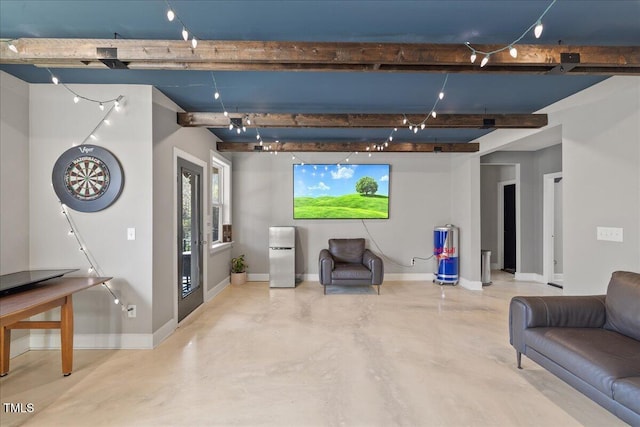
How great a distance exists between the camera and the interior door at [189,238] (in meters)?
3.85

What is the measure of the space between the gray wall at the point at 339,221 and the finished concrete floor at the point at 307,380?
89.3 inches

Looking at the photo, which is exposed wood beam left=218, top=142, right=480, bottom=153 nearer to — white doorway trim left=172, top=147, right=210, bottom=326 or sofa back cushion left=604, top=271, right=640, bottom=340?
white doorway trim left=172, top=147, right=210, bottom=326

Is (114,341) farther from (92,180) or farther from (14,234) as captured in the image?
→ (92,180)

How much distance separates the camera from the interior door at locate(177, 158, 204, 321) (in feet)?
12.6

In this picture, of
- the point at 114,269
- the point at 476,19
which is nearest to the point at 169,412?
the point at 114,269

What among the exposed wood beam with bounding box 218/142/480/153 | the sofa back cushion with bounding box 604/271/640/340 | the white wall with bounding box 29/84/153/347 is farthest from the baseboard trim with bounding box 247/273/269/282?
the sofa back cushion with bounding box 604/271/640/340

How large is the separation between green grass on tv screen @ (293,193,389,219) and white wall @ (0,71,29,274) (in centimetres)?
399

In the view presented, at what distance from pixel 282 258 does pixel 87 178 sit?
10.8 ft

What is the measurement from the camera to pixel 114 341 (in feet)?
10.2

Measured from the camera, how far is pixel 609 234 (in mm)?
3002

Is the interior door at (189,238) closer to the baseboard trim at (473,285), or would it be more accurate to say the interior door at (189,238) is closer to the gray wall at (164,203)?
the gray wall at (164,203)

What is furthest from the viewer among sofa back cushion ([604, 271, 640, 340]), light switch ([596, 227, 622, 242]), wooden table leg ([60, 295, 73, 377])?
light switch ([596, 227, 622, 242])

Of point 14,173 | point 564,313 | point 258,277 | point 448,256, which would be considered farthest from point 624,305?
point 14,173

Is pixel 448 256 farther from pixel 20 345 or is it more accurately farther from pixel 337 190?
pixel 20 345
